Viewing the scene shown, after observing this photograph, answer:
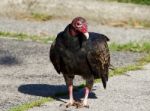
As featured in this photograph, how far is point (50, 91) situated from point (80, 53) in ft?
3.95

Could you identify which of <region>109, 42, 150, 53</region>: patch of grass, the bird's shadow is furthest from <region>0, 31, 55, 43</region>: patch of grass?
the bird's shadow

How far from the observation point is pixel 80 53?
7855 millimetres

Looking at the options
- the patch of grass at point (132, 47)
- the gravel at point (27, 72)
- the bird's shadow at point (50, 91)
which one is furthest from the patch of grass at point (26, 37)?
the bird's shadow at point (50, 91)

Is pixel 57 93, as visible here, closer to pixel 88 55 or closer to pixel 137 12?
pixel 88 55

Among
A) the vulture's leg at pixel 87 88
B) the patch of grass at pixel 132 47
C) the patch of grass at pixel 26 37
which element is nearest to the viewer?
the vulture's leg at pixel 87 88

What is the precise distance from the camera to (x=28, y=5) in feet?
47.5

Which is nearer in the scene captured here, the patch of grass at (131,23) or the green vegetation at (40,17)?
the patch of grass at (131,23)

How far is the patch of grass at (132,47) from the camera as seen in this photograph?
1200cm

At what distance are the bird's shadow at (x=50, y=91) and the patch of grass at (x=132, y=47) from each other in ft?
10.1

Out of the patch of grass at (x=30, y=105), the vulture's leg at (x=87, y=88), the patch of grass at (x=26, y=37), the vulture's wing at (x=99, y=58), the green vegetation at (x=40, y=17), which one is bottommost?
the patch of grass at (x=26, y=37)

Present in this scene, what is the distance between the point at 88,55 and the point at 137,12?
6.28 meters

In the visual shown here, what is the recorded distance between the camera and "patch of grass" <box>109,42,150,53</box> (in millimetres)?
12000

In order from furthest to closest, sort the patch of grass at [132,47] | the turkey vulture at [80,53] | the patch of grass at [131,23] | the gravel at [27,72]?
the patch of grass at [131,23]
the patch of grass at [132,47]
the gravel at [27,72]
the turkey vulture at [80,53]

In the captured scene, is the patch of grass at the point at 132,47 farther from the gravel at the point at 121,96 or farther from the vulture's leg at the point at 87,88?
the vulture's leg at the point at 87,88
